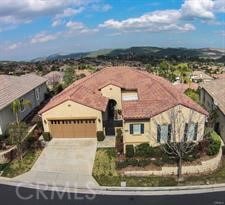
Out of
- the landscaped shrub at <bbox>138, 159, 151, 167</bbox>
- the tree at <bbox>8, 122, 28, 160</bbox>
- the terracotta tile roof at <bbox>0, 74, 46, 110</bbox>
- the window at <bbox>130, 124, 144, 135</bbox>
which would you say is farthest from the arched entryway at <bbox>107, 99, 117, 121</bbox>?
the landscaped shrub at <bbox>138, 159, 151, 167</bbox>

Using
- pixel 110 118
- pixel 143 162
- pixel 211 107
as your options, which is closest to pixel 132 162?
pixel 143 162

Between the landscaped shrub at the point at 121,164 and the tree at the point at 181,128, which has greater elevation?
the tree at the point at 181,128

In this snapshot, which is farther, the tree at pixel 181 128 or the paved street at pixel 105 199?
the tree at pixel 181 128

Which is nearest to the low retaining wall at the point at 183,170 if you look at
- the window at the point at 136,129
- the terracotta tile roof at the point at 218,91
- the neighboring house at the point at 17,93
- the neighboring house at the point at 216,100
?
the window at the point at 136,129

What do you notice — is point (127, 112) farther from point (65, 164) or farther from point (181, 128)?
point (65, 164)

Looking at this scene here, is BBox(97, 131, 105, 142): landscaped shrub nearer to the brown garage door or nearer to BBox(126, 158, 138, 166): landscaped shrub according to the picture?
the brown garage door

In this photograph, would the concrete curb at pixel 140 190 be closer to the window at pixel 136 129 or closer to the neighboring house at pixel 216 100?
the window at pixel 136 129
